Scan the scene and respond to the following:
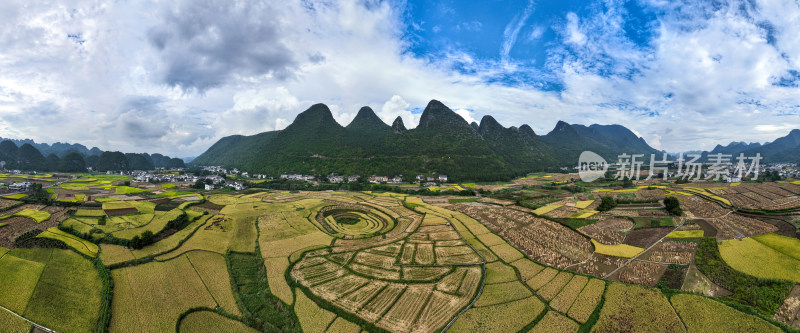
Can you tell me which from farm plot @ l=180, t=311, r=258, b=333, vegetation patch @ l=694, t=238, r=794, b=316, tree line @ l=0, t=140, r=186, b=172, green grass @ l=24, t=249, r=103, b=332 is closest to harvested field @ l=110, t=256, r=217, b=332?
farm plot @ l=180, t=311, r=258, b=333

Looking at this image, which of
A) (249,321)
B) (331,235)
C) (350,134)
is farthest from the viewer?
(350,134)

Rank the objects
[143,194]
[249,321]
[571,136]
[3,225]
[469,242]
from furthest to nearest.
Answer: [571,136] < [143,194] < [469,242] < [3,225] < [249,321]

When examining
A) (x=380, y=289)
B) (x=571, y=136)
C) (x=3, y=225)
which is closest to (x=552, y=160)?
(x=571, y=136)

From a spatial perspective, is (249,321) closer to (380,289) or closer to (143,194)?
(380,289)

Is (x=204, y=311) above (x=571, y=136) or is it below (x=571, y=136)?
below

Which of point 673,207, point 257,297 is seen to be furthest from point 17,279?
point 673,207

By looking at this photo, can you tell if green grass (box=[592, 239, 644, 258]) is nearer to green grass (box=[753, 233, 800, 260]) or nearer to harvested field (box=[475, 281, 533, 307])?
green grass (box=[753, 233, 800, 260])

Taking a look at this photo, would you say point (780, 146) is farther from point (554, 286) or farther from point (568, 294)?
point (568, 294)

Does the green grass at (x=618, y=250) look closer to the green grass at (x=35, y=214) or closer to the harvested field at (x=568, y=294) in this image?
the harvested field at (x=568, y=294)
